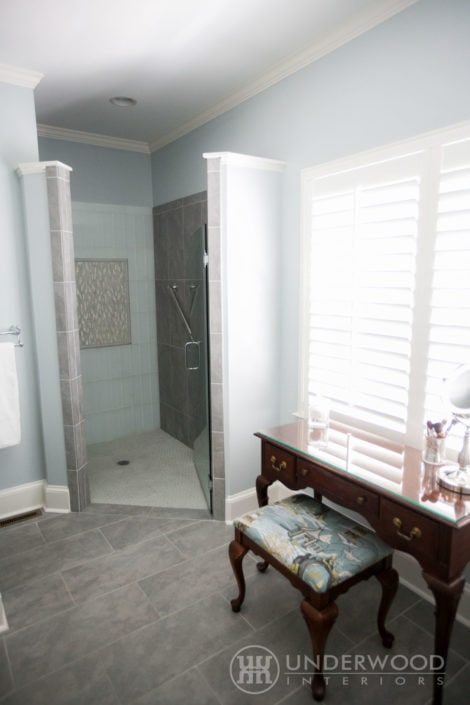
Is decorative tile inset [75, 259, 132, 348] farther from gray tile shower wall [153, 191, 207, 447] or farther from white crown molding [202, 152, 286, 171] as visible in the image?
white crown molding [202, 152, 286, 171]

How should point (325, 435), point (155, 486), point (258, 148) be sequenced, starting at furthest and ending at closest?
point (155, 486) → point (258, 148) → point (325, 435)

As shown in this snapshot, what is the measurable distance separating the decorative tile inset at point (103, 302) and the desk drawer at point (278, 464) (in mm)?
2390

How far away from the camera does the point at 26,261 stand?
2834 mm

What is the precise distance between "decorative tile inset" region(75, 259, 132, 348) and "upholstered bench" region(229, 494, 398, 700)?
8.49 ft

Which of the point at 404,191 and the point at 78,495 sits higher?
the point at 404,191

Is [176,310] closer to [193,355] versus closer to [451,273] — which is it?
[193,355]

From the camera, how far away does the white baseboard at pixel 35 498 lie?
9.57 ft

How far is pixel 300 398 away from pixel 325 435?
0.61 metres

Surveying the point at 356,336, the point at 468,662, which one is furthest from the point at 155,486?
the point at 468,662

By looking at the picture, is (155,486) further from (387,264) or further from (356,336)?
(387,264)

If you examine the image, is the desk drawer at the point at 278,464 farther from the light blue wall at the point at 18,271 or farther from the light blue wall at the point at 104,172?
the light blue wall at the point at 104,172

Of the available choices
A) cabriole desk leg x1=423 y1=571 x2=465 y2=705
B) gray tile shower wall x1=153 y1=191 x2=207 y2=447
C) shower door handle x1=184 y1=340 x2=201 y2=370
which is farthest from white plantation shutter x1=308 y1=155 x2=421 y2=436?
gray tile shower wall x1=153 y1=191 x2=207 y2=447

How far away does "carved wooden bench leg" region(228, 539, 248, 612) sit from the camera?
6.42 ft

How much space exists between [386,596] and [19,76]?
3.32 m
